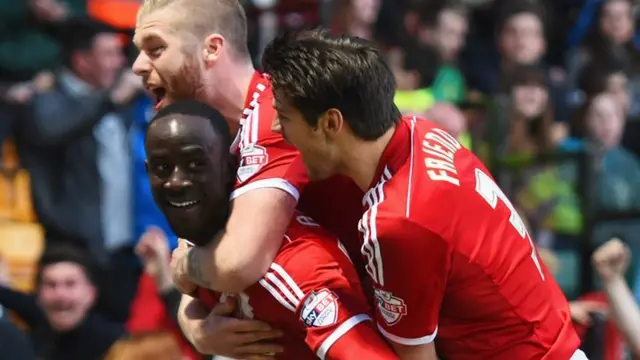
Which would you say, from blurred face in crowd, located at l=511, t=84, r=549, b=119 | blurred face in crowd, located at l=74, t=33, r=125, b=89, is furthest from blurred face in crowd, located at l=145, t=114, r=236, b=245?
blurred face in crowd, located at l=511, t=84, r=549, b=119

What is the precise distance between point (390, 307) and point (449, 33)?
5583 millimetres

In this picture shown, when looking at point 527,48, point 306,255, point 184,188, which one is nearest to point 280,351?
point 306,255

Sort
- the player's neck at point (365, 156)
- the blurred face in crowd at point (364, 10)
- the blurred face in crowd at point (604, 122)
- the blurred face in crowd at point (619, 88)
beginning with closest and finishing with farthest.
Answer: the player's neck at point (365, 156) → the blurred face in crowd at point (604, 122) → the blurred face in crowd at point (619, 88) → the blurred face in crowd at point (364, 10)

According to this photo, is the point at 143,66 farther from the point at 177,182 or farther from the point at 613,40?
the point at 613,40

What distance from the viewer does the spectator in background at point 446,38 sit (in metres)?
7.98

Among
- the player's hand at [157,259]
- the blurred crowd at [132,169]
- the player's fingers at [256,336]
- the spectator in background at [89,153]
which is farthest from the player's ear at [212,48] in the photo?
the spectator in background at [89,153]

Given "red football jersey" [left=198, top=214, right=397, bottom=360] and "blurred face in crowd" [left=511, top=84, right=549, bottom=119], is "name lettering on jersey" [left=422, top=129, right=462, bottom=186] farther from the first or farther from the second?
"blurred face in crowd" [left=511, top=84, right=549, bottom=119]

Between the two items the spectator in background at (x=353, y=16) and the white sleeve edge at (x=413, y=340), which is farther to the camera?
the spectator in background at (x=353, y=16)

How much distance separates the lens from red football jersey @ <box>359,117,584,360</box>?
2.88 m

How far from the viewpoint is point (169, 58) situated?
125 inches

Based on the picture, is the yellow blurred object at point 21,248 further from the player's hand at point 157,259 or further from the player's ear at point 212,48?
the player's ear at point 212,48

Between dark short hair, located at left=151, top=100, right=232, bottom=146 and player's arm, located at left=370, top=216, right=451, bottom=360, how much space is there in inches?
17.4

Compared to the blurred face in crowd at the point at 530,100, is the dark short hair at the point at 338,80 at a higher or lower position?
higher

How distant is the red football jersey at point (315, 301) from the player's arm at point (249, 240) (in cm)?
5
